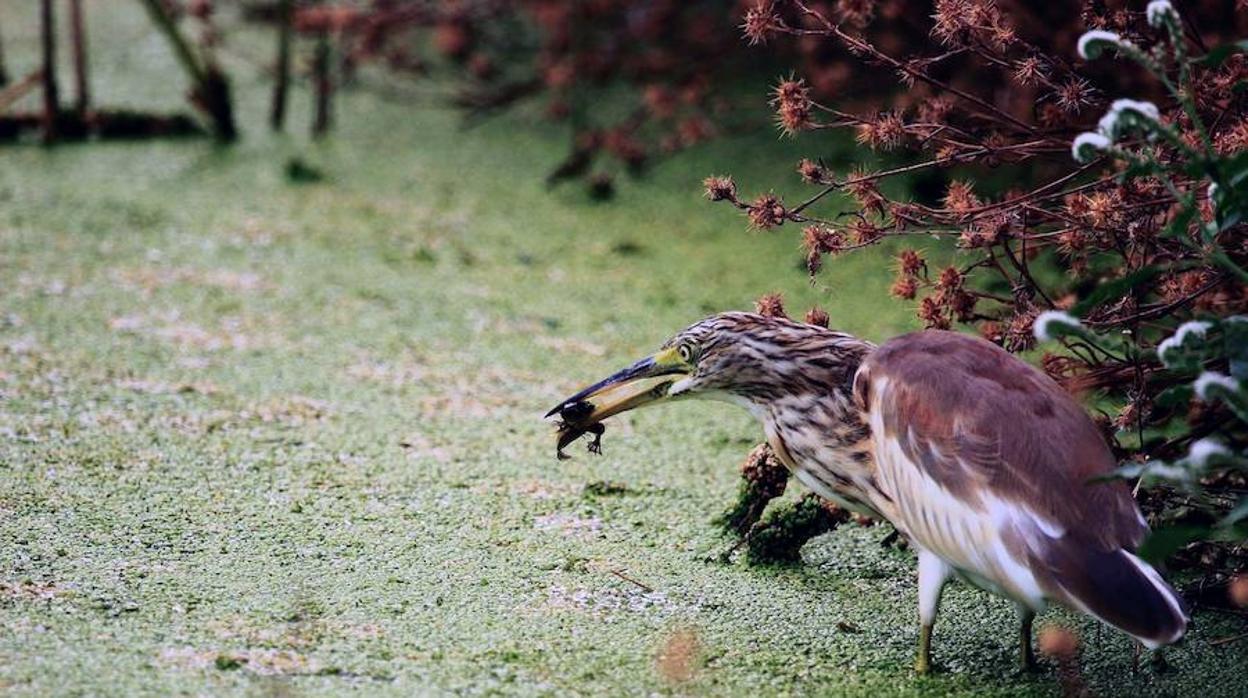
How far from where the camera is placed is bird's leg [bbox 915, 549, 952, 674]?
192 cm

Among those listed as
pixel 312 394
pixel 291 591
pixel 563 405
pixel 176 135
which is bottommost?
pixel 176 135

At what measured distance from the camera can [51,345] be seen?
10.2 ft

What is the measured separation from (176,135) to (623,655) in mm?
3239

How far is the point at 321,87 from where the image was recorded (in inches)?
187

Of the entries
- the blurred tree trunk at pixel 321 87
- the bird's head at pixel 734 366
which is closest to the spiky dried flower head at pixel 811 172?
the bird's head at pixel 734 366

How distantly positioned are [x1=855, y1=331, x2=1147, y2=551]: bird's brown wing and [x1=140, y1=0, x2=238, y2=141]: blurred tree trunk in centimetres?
312

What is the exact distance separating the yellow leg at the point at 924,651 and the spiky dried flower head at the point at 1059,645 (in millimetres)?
183

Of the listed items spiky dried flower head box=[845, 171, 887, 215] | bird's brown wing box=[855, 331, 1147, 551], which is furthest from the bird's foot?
spiky dried flower head box=[845, 171, 887, 215]

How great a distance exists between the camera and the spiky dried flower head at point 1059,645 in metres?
2.04

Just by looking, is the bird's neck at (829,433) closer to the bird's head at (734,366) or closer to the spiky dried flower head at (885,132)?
the bird's head at (734,366)

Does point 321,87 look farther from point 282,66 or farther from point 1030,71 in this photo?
point 1030,71

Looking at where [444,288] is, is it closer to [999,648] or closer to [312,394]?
[312,394]

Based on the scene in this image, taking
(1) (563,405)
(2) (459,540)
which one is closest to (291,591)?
(2) (459,540)

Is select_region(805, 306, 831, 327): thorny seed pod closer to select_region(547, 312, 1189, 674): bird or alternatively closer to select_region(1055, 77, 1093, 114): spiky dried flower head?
select_region(547, 312, 1189, 674): bird
